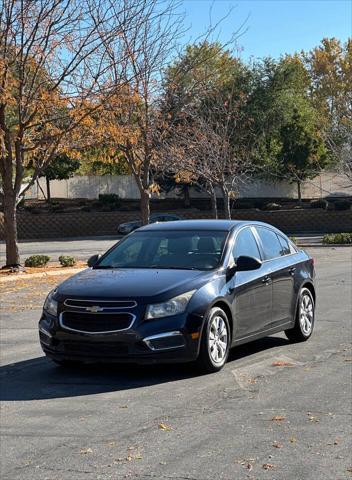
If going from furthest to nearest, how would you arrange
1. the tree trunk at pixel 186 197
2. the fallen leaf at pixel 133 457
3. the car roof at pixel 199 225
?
the tree trunk at pixel 186 197 → the car roof at pixel 199 225 → the fallen leaf at pixel 133 457

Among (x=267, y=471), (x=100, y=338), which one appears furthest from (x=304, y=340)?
(x=267, y=471)

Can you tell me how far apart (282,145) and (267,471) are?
148ft

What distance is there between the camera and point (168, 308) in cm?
700

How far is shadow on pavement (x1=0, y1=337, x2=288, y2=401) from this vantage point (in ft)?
22.3

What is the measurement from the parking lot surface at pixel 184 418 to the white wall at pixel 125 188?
155ft

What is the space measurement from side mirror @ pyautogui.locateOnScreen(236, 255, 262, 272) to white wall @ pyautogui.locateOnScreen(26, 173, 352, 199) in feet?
155

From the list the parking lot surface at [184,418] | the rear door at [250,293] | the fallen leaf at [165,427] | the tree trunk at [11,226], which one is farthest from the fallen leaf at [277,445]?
the tree trunk at [11,226]

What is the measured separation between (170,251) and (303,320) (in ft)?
7.56

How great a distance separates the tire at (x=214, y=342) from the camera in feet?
23.6

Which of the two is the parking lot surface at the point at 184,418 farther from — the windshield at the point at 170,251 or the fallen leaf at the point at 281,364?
the windshield at the point at 170,251

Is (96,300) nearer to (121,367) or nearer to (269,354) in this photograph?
(121,367)

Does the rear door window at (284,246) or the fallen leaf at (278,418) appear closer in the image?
the fallen leaf at (278,418)

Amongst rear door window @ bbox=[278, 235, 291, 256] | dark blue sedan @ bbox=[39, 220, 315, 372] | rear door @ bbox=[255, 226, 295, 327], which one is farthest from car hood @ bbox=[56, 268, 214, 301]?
rear door window @ bbox=[278, 235, 291, 256]

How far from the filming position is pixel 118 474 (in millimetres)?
4578
